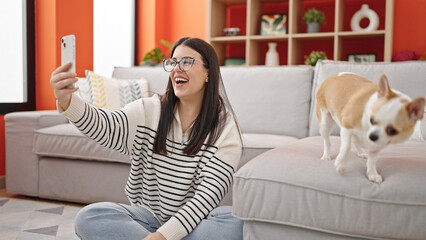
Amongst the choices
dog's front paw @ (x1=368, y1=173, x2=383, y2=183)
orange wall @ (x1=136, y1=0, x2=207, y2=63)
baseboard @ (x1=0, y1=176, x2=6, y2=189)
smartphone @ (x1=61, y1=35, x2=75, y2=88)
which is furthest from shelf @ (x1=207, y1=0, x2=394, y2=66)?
smartphone @ (x1=61, y1=35, x2=75, y2=88)

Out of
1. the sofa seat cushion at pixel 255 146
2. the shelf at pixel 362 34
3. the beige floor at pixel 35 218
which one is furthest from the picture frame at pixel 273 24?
the beige floor at pixel 35 218

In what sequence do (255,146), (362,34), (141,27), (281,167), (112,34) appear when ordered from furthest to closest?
(141,27)
(112,34)
(362,34)
(255,146)
(281,167)

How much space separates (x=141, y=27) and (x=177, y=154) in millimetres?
3511

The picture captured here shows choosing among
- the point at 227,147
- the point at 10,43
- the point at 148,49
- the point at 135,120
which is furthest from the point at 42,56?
the point at 227,147

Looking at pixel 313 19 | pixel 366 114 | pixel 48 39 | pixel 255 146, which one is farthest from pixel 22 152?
pixel 313 19

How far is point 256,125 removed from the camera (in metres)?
2.52

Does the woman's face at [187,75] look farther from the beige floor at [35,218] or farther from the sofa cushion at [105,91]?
the sofa cushion at [105,91]

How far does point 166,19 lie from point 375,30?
2294 mm

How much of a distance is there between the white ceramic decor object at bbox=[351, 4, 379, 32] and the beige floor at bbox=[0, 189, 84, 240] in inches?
109

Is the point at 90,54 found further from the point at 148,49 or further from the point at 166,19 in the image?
the point at 166,19

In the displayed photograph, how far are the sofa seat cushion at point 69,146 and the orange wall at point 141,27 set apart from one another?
23.9 inches

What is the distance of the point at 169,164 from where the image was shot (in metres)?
1.33

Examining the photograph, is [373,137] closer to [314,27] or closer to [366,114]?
[366,114]

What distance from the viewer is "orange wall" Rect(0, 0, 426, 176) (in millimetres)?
3160
